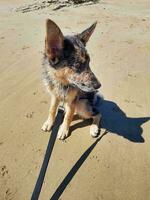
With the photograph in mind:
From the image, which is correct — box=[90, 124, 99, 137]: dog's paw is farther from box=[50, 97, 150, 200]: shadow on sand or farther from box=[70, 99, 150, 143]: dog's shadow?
box=[70, 99, 150, 143]: dog's shadow

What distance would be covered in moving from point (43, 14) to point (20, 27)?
6.64ft

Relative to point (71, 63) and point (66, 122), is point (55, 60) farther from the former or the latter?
point (66, 122)

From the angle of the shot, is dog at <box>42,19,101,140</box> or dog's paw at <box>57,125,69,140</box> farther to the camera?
dog's paw at <box>57,125,69,140</box>

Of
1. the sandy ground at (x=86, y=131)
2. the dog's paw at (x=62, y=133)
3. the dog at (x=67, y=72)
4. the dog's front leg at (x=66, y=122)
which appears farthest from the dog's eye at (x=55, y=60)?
the sandy ground at (x=86, y=131)

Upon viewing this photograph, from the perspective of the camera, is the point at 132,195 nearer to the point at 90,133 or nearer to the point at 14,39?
the point at 90,133

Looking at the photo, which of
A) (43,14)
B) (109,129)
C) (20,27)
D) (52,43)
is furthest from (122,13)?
(52,43)

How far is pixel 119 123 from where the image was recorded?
188 inches

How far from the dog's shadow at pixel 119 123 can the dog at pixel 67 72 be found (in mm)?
307

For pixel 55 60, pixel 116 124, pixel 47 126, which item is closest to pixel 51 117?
pixel 47 126

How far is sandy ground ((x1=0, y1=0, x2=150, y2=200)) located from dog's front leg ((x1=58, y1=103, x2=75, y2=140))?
0.10 meters

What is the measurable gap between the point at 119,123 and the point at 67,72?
58.8 inches

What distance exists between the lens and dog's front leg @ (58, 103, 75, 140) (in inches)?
170

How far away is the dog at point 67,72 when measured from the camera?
3.57 m

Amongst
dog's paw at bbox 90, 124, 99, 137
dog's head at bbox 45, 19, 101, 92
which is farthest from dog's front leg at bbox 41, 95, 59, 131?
dog's head at bbox 45, 19, 101, 92
